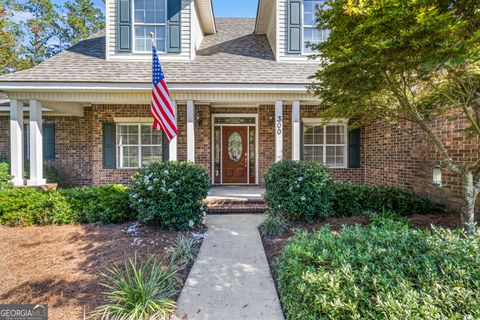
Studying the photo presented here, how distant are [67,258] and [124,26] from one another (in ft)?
21.5

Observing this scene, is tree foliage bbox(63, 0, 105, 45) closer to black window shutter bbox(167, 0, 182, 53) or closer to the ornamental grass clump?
black window shutter bbox(167, 0, 182, 53)

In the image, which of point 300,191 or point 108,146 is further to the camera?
point 108,146

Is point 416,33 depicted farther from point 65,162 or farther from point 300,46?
point 65,162

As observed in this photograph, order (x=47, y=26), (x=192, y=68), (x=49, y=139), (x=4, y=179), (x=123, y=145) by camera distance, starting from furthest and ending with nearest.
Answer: (x=47, y=26)
(x=49, y=139)
(x=123, y=145)
(x=192, y=68)
(x=4, y=179)

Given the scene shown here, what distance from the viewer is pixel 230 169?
870 cm

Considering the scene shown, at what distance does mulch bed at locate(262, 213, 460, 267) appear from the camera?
4013 mm

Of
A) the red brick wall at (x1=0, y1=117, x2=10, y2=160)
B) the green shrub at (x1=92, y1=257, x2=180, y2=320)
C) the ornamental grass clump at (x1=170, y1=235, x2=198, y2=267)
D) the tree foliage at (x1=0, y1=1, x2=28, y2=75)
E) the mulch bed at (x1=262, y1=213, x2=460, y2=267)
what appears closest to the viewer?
the green shrub at (x1=92, y1=257, x2=180, y2=320)

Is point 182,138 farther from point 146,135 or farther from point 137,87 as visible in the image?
point 137,87

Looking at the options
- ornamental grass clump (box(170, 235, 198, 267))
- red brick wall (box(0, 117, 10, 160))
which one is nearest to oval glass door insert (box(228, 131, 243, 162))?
ornamental grass clump (box(170, 235, 198, 267))

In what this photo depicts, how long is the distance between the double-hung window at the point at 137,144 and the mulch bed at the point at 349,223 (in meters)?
5.51

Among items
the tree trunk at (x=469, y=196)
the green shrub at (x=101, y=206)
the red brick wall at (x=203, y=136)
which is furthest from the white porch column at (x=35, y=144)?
the tree trunk at (x=469, y=196)

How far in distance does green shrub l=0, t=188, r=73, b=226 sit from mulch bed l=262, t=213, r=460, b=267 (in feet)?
13.1

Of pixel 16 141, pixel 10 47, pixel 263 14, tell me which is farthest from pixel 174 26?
pixel 10 47

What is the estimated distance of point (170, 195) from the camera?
4477mm
